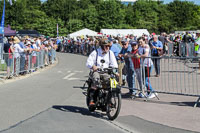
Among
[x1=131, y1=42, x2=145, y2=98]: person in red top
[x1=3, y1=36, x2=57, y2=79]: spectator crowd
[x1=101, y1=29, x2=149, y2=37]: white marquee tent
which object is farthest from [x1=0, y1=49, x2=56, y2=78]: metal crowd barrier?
[x1=101, y1=29, x2=149, y2=37]: white marquee tent

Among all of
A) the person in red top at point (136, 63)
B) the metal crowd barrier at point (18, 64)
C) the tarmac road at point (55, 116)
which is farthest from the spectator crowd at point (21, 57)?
the person in red top at point (136, 63)

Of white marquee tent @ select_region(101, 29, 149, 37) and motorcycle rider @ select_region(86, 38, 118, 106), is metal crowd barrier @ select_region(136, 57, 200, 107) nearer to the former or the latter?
motorcycle rider @ select_region(86, 38, 118, 106)

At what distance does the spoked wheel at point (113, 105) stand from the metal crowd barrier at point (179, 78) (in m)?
2.52

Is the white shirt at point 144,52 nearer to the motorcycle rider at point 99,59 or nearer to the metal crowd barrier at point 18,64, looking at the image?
the motorcycle rider at point 99,59

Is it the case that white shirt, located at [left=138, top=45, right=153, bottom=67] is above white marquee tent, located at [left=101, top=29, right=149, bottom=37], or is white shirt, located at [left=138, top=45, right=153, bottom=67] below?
below

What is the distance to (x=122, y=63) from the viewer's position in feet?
45.5

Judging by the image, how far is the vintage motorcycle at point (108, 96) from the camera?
8.23m

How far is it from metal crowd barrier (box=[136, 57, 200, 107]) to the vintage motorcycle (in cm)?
252

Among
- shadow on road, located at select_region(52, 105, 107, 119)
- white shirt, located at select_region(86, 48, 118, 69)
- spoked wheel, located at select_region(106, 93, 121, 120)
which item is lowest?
shadow on road, located at select_region(52, 105, 107, 119)

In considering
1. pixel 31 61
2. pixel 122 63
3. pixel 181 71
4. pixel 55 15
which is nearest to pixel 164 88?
pixel 181 71

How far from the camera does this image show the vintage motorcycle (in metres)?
8.23

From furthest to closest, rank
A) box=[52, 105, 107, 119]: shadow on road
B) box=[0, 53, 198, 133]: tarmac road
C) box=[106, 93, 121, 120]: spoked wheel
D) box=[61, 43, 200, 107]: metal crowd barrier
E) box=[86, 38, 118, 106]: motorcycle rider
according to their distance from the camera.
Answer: box=[61, 43, 200, 107]: metal crowd barrier → box=[52, 105, 107, 119]: shadow on road → box=[86, 38, 118, 106]: motorcycle rider → box=[106, 93, 121, 120]: spoked wheel → box=[0, 53, 198, 133]: tarmac road

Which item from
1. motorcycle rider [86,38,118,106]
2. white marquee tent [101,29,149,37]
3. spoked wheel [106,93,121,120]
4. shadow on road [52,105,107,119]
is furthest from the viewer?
white marquee tent [101,29,149,37]

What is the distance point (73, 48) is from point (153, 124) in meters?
41.2
